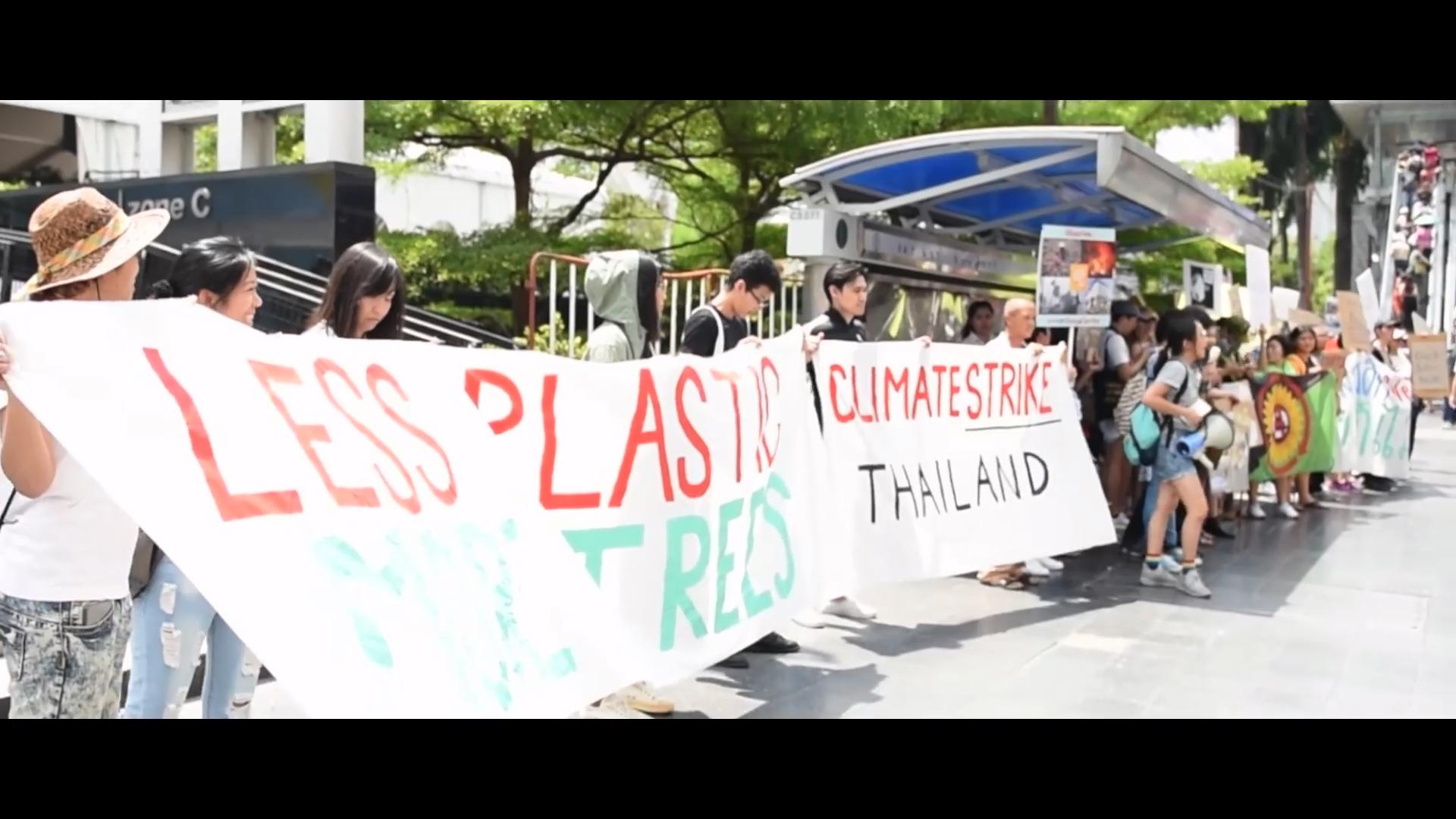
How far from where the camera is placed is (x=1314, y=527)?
10.1 meters

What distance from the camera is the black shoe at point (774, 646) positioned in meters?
5.55

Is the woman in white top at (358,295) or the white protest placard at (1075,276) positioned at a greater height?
the white protest placard at (1075,276)

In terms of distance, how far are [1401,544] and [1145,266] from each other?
38.0ft

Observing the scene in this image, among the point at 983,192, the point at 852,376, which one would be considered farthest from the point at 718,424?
the point at 983,192

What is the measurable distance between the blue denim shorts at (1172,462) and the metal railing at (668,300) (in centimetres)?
239

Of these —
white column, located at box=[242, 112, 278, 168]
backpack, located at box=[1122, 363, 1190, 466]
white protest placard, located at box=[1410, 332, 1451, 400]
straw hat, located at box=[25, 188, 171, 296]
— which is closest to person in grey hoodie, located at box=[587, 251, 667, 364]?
straw hat, located at box=[25, 188, 171, 296]

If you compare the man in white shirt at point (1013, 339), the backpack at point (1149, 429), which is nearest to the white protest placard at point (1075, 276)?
the man in white shirt at point (1013, 339)

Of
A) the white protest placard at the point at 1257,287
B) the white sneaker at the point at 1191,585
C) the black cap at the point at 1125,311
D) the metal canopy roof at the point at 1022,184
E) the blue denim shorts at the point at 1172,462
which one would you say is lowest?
the white sneaker at the point at 1191,585

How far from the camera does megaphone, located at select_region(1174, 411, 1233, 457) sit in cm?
682

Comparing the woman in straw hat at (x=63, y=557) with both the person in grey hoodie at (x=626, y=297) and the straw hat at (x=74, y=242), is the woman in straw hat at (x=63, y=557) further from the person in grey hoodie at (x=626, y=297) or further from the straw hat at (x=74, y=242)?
the person in grey hoodie at (x=626, y=297)

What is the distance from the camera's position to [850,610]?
635cm

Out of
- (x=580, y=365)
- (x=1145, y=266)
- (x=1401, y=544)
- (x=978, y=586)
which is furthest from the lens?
(x=1145, y=266)

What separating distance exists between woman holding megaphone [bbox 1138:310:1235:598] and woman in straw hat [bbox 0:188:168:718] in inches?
222
